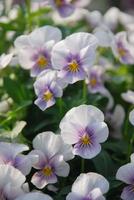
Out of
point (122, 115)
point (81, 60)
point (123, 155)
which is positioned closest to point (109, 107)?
point (122, 115)

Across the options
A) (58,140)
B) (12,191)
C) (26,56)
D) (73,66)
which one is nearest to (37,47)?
(26,56)

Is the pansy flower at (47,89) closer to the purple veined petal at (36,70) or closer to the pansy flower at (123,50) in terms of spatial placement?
the purple veined petal at (36,70)

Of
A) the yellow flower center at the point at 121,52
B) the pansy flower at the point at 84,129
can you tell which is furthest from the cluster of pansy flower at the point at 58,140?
the yellow flower center at the point at 121,52

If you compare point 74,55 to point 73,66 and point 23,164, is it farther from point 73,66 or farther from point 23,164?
point 23,164

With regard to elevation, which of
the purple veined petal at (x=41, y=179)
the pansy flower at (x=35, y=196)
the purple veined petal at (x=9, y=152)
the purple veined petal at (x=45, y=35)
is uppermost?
the purple veined petal at (x=45, y=35)

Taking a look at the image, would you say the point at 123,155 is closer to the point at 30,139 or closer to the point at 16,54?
A: the point at 30,139

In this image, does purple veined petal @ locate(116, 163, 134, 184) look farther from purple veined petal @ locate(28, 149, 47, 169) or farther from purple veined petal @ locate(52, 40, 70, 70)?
purple veined petal @ locate(52, 40, 70, 70)

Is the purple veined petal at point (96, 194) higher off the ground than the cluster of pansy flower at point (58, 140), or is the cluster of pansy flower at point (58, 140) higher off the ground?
the cluster of pansy flower at point (58, 140)
